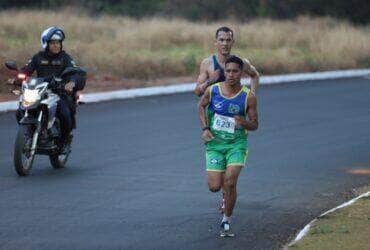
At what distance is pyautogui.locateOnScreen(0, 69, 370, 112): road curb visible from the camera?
973 inches

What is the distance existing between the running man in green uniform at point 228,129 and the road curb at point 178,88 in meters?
12.7

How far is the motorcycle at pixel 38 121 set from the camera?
43.7 feet

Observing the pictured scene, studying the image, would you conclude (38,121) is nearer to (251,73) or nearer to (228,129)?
(251,73)

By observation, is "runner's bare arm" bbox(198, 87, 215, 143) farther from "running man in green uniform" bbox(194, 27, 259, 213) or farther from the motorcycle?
the motorcycle

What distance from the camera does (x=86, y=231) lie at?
1002 centimetres

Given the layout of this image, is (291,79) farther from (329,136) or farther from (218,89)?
(218,89)

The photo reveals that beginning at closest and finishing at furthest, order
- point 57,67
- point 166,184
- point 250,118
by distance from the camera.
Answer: point 250,118
point 166,184
point 57,67

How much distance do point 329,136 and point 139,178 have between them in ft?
19.7

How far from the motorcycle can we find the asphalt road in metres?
0.28

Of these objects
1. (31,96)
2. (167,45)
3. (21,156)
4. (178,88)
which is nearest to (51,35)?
(31,96)

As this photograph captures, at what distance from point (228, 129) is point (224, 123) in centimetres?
6

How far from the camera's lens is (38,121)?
13484 mm

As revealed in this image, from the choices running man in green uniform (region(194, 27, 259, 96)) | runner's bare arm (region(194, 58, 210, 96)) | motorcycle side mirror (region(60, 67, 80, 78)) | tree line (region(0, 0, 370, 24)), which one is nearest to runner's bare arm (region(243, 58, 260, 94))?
running man in green uniform (region(194, 27, 259, 96))

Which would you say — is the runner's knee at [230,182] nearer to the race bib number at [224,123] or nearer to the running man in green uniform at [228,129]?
the running man in green uniform at [228,129]
